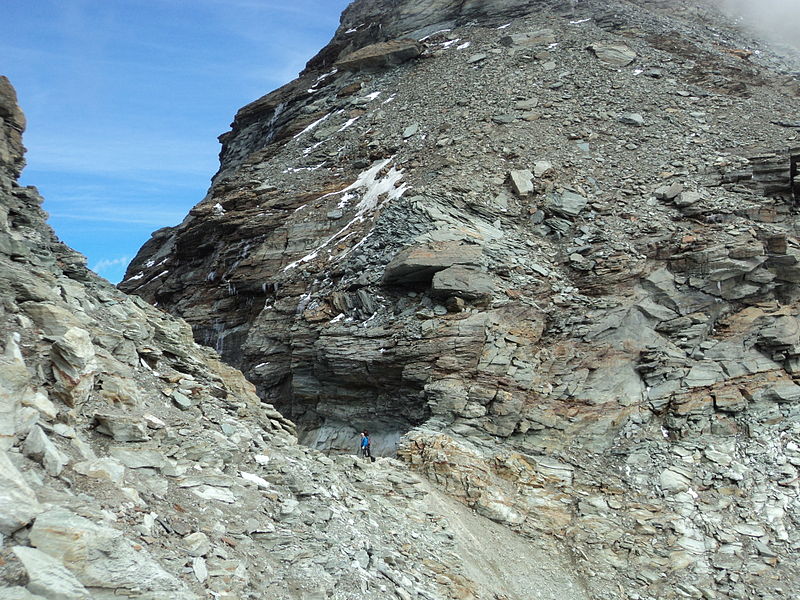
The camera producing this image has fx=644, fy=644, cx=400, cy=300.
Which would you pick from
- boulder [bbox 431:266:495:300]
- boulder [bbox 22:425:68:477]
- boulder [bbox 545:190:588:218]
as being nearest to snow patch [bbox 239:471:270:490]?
boulder [bbox 22:425:68:477]

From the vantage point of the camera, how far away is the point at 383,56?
44781mm

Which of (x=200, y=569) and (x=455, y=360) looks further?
(x=455, y=360)

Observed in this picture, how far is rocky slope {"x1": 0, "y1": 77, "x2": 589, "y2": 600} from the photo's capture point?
306 inches

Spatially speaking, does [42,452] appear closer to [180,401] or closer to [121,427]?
[121,427]

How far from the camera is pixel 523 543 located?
58.7 feet

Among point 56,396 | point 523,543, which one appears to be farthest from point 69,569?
point 523,543

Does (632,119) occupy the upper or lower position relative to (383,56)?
lower

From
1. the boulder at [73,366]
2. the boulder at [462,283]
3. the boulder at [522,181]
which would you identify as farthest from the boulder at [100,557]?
the boulder at [522,181]

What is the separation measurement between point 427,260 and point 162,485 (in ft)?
44.8

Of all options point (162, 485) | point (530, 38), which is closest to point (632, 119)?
point (530, 38)

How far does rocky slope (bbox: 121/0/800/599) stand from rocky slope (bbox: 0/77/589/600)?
10.2 feet

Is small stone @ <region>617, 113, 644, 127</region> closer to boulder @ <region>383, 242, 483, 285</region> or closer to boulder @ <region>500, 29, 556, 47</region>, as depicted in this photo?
boulder @ <region>500, 29, 556, 47</region>

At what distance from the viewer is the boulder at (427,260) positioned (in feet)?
74.5

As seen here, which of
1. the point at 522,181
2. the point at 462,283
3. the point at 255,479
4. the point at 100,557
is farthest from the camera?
the point at 522,181
